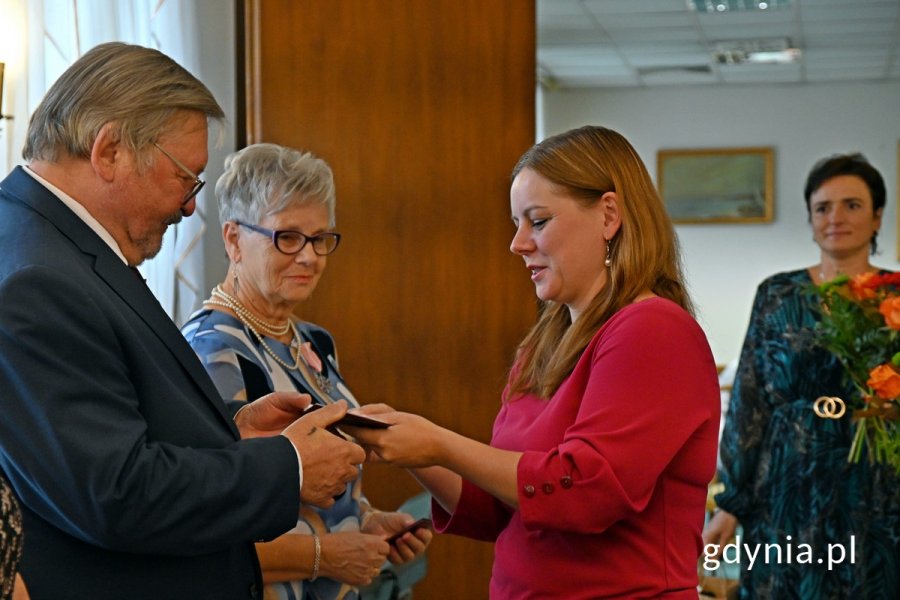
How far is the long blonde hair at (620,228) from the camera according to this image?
1.94 metres

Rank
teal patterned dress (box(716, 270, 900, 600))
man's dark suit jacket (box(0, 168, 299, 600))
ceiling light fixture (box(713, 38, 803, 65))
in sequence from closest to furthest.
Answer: man's dark suit jacket (box(0, 168, 299, 600)) < teal patterned dress (box(716, 270, 900, 600)) < ceiling light fixture (box(713, 38, 803, 65))

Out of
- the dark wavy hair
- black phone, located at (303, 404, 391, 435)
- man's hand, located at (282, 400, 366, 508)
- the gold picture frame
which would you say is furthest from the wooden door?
the gold picture frame

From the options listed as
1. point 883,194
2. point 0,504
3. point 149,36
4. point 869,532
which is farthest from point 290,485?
point 883,194

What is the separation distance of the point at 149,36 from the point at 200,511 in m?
1.91

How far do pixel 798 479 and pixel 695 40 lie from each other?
643cm

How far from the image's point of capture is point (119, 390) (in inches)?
59.6

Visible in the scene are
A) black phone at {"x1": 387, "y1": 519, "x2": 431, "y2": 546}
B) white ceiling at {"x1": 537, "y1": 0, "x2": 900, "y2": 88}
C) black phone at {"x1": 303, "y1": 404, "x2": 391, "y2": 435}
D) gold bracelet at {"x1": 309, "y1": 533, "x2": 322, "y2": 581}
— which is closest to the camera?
black phone at {"x1": 303, "y1": 404, "x2": 391, "y2": 435}

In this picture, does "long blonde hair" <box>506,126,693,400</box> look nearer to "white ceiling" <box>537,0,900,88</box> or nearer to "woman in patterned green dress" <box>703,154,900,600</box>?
"woman in patterned green dress" <box>703,154,900,600</box>

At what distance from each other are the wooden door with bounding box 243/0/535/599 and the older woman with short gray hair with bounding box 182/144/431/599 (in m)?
0.89

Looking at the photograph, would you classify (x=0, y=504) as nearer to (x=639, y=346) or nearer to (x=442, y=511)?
(x=639, y=346)

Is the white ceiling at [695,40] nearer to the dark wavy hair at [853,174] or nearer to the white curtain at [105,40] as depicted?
the dark wavy hair at [853,174]

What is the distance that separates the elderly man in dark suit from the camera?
1437mm

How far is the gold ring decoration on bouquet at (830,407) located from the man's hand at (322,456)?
1935 mm

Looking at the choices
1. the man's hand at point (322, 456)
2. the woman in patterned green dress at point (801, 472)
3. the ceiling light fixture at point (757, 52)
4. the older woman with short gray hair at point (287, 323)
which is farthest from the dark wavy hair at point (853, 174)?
the ceiling light fixture at point (757, 52)
